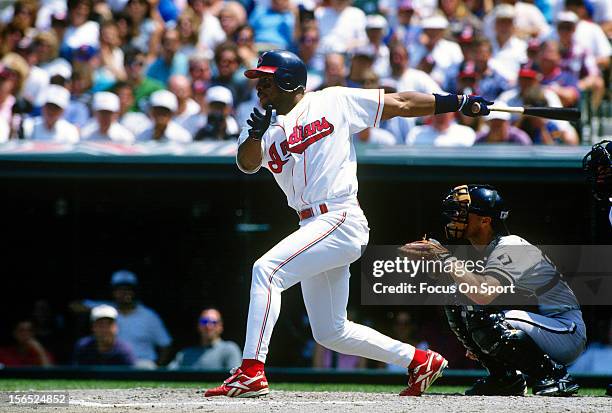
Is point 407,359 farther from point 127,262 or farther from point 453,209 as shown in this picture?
point 127,262

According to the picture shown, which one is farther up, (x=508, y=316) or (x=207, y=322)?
(x=508, y=316)

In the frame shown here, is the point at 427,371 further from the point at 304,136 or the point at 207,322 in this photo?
the point at 207,322

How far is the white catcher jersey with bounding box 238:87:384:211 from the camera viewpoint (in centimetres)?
480

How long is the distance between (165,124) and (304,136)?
401 centimetres

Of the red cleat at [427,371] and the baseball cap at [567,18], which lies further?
the baseball cap at [567,18]

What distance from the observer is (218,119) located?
8375 mm

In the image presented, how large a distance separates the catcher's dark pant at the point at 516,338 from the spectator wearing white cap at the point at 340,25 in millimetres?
4852

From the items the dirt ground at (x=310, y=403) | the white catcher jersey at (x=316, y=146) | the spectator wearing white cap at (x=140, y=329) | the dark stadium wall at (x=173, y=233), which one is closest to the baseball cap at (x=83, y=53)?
the dark stadium wall at (x=173, y=233)

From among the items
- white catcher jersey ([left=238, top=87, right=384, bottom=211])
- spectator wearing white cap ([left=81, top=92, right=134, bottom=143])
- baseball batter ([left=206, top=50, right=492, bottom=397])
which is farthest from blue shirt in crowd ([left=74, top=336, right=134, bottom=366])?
white catcher jersey ([left=238, top=87, right=384, bottom=211])

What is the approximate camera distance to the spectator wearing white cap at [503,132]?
26.0 ft

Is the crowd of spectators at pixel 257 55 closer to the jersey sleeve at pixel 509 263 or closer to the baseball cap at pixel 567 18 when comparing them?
the baseball cap at pixel 567 18

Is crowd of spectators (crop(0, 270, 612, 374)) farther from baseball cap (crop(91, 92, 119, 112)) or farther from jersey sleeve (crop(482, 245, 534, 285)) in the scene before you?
jersey sleeve (crop(482, 245, 534, 285))

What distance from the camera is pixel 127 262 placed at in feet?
25.9

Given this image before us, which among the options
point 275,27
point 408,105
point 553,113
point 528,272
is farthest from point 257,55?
point 528,272
